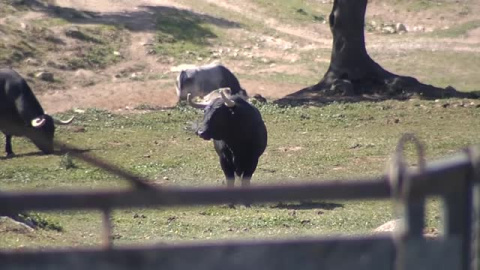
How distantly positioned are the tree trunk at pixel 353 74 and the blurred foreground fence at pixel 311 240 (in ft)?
59.3

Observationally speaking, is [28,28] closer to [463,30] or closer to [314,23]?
[314,23]

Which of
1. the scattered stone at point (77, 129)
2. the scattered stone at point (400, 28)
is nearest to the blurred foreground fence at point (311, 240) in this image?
the scattered stone at point (77, 129)

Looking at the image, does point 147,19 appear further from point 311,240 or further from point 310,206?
point 311,240

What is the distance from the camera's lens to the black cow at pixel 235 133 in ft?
41.4

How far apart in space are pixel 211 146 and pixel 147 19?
50.4 feet

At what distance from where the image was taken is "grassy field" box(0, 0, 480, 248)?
416 inches

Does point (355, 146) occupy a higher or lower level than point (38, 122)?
higher

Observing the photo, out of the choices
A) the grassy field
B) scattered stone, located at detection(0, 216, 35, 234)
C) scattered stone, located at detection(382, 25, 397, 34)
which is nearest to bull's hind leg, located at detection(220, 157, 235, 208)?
the grassy field

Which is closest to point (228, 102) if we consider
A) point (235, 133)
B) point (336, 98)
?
point (235, 133)

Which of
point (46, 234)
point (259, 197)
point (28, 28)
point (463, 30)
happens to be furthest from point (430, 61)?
point (259, 197)

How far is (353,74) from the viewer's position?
73.2ft

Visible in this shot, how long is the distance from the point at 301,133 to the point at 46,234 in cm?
835

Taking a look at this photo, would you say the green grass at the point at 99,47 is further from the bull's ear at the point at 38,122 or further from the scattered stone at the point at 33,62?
the bull's ear at the point at 38,122

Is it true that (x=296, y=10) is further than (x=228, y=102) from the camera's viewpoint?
Yes
